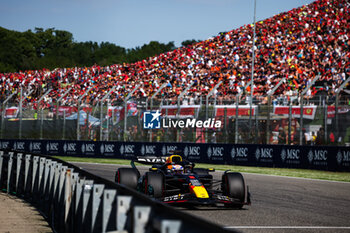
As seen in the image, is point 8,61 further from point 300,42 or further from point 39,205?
point 39,205

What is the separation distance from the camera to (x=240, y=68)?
116 feet

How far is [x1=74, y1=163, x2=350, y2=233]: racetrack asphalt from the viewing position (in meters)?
8.41

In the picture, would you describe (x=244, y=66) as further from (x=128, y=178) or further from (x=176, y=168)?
(x=128, y=178)

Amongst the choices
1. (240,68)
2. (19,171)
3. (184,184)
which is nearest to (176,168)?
(184,184)

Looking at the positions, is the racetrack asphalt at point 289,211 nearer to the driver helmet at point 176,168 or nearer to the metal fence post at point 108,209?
the driver helmet at point 176,168

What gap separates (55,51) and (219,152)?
84.0m

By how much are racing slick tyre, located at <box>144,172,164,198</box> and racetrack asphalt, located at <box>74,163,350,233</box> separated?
614mm

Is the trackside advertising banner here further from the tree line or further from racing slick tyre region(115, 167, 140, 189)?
the tree line

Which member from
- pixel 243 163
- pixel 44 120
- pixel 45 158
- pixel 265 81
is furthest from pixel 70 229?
pixel 265 81

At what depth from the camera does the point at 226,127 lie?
954 inches

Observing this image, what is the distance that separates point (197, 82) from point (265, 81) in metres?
4.50

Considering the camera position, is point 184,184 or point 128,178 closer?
point 184,184

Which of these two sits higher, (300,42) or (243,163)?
(300,42)

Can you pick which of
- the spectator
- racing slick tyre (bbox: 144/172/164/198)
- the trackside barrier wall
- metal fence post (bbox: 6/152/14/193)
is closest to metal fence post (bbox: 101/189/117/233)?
the trackside barrier wall
